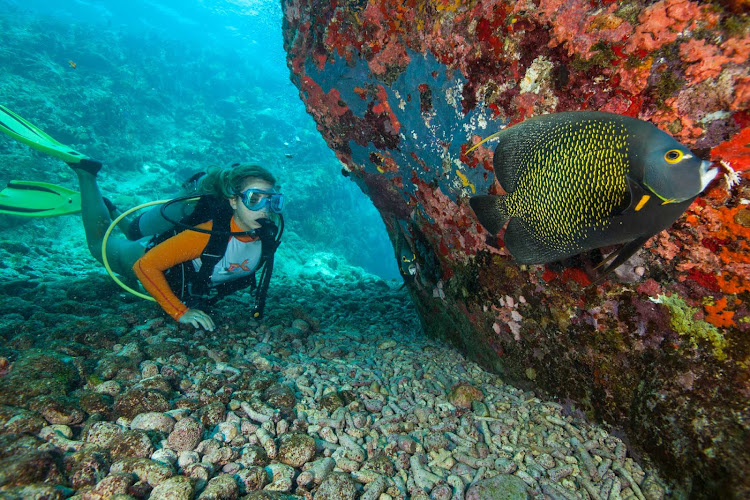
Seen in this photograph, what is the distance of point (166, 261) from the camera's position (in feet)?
12.1

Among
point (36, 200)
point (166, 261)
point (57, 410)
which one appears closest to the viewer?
point (57, 410)

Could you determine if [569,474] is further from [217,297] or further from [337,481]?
[217,297]

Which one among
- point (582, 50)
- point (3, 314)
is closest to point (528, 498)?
point (582, 50)

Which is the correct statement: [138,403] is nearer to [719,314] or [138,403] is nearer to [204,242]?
[204,242]

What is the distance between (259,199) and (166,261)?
1191 millimetres

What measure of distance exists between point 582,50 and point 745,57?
634 millimetres

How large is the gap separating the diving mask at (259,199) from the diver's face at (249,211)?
0.05 m

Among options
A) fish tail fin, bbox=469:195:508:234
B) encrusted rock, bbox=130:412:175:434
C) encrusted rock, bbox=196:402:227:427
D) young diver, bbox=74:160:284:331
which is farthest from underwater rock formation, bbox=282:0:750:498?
encrusted rock, bbox=130:412:175:434

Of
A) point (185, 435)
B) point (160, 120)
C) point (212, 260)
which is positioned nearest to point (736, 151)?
point (185, 435)

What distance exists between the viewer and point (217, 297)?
4.60 metres

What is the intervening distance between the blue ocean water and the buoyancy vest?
8.58 meters

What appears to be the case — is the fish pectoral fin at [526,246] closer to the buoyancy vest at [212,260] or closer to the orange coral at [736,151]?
the orange coral at [736,151]

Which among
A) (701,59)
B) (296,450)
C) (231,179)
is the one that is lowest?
(296,450)

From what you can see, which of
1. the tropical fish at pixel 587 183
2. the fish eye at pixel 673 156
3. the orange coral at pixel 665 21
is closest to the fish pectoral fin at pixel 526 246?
the tropical fish at pixel 587 183
